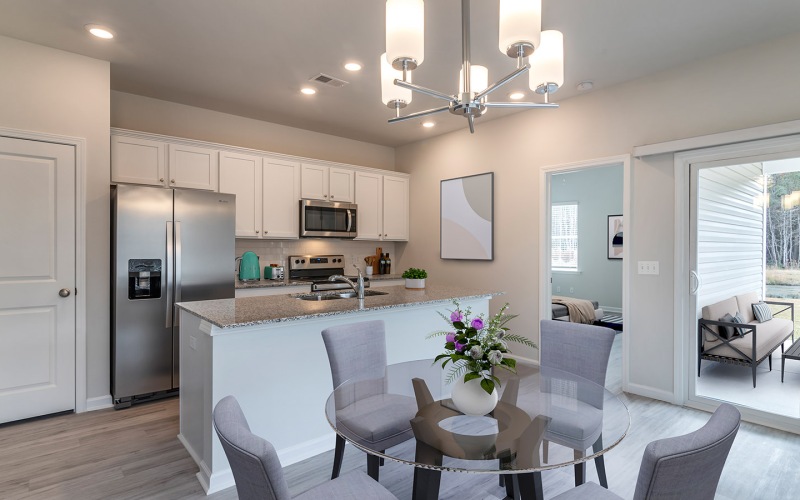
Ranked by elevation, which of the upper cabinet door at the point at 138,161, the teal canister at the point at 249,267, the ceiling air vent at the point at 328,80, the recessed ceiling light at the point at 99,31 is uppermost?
the recessed ceiling light at the point at 99,31

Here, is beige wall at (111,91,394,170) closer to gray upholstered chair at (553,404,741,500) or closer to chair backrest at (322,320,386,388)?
chair backrest at (322,320,386,388)

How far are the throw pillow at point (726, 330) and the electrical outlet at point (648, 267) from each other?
1.89 feet

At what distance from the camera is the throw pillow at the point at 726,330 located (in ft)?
10.8

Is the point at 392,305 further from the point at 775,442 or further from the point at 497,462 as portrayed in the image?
the point at 775,442

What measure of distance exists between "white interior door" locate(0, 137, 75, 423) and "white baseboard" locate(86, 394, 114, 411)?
0.34 ft

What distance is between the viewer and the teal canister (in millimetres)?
4492

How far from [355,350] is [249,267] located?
8.75 feet

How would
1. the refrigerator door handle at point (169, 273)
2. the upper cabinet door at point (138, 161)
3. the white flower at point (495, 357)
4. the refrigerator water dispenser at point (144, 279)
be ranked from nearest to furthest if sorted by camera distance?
the white flower at point (495, 357) < the refrigerator water dispenser at point (144, 279) < the refrigerator door handle at point (169, 273) < the upper cabinet door at point (138, 161)

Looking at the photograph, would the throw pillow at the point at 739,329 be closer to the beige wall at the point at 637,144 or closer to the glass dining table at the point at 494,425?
the beige wall at the point at 637,144

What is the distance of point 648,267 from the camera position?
364 cm

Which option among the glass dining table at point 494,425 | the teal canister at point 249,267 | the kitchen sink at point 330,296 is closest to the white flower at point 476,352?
the glass dining table at point 494,425

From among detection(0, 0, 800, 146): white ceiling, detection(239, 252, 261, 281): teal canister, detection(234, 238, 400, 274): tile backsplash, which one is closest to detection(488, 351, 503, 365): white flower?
detection(0, 0, 800, 146): white ceiling

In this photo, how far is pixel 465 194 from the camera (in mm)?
5125

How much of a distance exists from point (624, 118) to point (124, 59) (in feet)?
13.8
